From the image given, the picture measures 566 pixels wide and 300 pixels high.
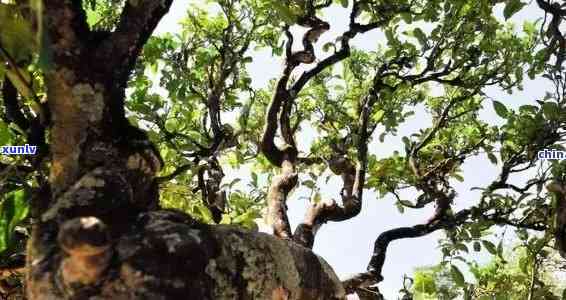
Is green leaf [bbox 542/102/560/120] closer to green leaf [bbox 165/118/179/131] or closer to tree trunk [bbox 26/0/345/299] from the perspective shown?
tree trunk [bbox 26/0/345/299]

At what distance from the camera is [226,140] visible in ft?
17.2

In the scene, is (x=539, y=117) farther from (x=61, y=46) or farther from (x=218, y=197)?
Answer: (x=61, y=46)

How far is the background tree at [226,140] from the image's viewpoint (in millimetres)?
1758

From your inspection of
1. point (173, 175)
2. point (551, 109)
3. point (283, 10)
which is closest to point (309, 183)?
point (551, 109)

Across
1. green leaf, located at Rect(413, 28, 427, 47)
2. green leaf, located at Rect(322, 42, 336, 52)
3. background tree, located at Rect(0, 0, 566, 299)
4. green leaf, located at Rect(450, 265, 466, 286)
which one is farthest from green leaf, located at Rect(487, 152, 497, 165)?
green leaf, located at Rect(450, 265, 466, 286)

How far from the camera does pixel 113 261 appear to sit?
171 cm

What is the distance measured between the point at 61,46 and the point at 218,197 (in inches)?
97.7

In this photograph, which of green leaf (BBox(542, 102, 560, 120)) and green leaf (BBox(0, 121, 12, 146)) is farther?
green leaf (BBox(542, 102, 560, 120))

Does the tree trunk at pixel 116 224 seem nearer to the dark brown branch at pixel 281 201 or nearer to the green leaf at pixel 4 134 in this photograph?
the green leaf at pixel 4 134

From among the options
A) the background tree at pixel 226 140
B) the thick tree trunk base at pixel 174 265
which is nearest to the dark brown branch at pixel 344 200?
the background tree at pixel 226 140

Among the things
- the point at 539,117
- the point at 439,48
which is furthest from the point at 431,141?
the point at 539,117

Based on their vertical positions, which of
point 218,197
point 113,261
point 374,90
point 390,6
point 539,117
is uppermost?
point 390,6

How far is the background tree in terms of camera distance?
1.76 meters

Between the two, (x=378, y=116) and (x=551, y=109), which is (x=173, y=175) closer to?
(x=551, y=109)
